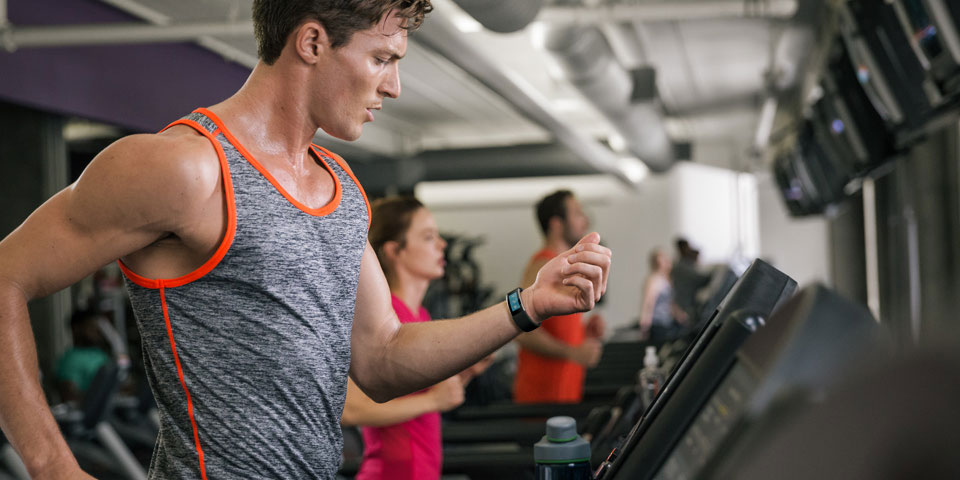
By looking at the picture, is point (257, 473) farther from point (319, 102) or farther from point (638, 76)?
point (638, 76)

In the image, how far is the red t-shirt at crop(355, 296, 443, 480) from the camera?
7.25 feet

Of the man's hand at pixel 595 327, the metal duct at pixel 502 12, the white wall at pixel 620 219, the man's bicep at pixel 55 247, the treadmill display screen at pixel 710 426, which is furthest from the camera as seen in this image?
the white wall at pixel 620 219

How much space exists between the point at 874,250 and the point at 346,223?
319 inches

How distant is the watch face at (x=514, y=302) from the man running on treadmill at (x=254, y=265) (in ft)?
0.04

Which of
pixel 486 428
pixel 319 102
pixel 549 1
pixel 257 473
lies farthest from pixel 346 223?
pixel 549 1

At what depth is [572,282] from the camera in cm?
123

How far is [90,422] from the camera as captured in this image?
5090mm

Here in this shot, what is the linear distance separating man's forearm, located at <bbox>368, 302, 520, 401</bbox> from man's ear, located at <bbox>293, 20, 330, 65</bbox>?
1.39 feet

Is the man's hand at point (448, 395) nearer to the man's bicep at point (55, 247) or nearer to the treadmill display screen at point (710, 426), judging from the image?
the man's bicep at point (55, 247)

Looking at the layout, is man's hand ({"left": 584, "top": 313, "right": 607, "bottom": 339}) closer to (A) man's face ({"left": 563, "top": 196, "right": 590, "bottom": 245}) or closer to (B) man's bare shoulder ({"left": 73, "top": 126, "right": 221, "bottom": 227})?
(A) man's face ({"left": 563, "top": 196, "right": 590, "bottom": 245})

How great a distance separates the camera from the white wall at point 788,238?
13648mm

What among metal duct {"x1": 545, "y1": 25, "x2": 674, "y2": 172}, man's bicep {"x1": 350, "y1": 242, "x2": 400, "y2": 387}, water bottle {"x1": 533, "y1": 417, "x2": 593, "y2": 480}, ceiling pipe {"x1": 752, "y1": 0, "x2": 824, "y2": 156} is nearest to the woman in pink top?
man's bicep {"x1": 350, "y1": 242, "x2": 400, "y2": 387}

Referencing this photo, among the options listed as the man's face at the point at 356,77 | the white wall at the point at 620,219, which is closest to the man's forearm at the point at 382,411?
the man's face at the point at 356,77

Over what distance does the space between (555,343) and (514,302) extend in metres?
2.46
